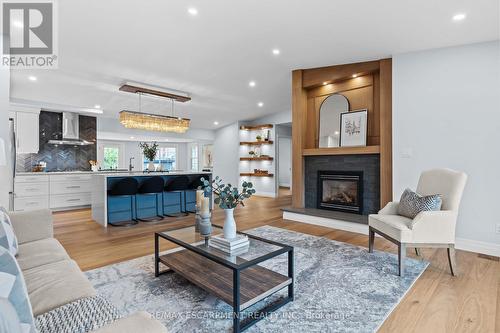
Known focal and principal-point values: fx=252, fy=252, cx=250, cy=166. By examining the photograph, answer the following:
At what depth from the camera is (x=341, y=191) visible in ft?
15.3

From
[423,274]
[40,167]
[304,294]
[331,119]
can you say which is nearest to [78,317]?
[304,294]

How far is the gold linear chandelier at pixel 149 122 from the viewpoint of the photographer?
196 inches

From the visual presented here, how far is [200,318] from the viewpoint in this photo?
1780 mm

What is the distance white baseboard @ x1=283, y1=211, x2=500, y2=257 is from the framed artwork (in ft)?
20.7

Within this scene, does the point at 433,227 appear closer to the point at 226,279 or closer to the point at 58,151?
the point at 226,279

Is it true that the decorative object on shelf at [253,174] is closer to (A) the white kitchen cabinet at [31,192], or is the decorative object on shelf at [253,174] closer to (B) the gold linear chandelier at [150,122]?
(B) the gold linear chandelier at [150,122]

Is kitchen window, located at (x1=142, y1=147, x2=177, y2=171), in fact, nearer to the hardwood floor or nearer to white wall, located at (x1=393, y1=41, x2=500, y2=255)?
the hardwood floor

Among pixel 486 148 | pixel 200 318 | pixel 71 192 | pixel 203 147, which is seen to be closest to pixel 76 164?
pixel 71 192

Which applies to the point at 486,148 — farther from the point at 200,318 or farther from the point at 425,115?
the point at 200,318

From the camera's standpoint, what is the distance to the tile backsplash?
5965 mm

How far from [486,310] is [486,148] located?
2080 millimetres

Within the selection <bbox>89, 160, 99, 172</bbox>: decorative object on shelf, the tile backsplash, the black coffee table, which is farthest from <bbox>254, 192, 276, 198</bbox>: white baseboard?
the black coffee table

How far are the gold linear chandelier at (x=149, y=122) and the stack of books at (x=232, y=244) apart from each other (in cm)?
384

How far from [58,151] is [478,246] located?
330 inches
